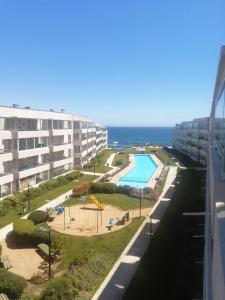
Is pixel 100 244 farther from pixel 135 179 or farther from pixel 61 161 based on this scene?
pixel 135 179

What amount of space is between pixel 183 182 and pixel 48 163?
18.7 meters

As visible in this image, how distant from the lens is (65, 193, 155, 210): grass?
1286 inches

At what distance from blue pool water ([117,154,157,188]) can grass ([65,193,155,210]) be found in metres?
9.26

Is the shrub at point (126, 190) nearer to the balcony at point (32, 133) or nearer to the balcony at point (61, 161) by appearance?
the balcony at point (61, 161)

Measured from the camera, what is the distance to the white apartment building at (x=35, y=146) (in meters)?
33.6

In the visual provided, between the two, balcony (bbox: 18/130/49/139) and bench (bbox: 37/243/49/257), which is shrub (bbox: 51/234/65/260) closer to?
bench (bbox: 37/243/49/257)

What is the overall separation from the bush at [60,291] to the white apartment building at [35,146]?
19337 millimetres

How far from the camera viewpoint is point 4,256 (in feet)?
64.1

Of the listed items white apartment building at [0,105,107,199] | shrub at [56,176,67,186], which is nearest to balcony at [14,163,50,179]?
white apartment building at [0,105,107,199]

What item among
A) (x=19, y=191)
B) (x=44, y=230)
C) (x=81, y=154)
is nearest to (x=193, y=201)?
(x=44, y=230)

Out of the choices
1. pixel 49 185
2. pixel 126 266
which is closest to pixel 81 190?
pixel 49 185

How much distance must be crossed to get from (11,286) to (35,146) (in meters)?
25.8

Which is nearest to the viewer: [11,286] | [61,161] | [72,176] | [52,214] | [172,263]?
[11,286]

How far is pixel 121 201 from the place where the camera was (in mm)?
34125
